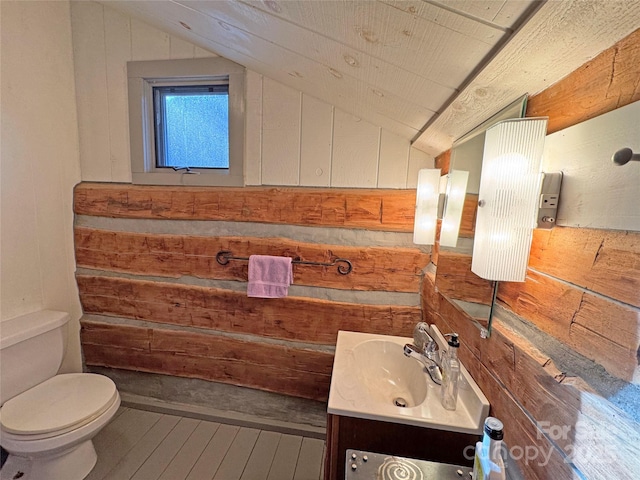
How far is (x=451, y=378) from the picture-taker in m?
1.01

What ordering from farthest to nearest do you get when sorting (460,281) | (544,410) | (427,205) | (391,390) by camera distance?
1. (427,205)
2. (391,390)
3. (460,281)
4. (544,410)

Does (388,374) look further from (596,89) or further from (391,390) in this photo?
(596,89)

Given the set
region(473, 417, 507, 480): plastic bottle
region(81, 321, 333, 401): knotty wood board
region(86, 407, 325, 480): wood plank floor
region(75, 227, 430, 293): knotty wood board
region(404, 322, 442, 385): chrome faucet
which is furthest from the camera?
region(81, 321, 333, 401): knotty wood board

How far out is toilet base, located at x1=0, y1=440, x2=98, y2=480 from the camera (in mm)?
1413

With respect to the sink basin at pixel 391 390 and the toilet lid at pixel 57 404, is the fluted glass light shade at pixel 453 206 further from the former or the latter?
the toilet lid at pixel 57 404

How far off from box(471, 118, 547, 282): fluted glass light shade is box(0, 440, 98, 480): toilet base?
82.4 inches

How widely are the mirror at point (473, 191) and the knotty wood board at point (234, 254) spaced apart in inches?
18.4

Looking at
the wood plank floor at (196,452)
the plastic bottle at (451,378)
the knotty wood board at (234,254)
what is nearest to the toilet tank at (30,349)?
the knotty wood board at (234,254)

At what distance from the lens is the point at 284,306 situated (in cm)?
177

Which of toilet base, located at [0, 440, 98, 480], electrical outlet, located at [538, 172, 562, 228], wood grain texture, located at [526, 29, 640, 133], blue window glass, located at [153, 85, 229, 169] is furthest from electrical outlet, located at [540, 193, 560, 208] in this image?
toilet base, located at [0, 440, 98, 480]

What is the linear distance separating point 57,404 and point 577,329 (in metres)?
2.15

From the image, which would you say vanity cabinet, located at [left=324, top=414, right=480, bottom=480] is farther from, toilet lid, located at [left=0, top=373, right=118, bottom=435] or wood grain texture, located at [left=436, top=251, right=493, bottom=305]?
toilet lid, located at [left=0, top=373, right=118, bottom=435]

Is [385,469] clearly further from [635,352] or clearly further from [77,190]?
[77,190]

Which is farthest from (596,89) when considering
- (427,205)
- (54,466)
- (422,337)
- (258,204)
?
(54,466)
